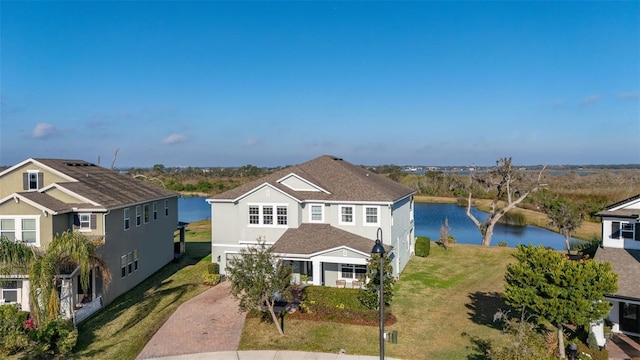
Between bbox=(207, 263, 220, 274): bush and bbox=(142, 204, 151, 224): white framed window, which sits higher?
bbox=(142, 204, 151, 224): white framed window

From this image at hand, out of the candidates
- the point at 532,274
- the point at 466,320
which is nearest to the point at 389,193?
the point at 466,320

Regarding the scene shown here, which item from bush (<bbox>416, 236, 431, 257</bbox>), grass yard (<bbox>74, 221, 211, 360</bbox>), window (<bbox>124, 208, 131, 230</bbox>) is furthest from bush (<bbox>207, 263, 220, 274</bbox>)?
bush (<bbox>416, 236, 431, 257</bbox>)

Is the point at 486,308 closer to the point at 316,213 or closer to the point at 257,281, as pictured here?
the point at 316,213

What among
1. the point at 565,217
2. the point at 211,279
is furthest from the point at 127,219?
the point at 565,217

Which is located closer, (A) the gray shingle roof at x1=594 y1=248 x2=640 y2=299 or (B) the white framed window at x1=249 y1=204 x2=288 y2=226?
(A) the gray shingle roof at x1=594 y1=248 x2=640 y2=299

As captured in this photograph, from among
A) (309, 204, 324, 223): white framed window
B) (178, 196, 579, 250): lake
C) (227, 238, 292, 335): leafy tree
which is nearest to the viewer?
(227, 238, 292, 335): leafy tree

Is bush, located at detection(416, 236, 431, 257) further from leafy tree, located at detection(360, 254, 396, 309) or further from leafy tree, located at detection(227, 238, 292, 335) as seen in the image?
leafy tree, located at detection(227, 238, 292, 335)

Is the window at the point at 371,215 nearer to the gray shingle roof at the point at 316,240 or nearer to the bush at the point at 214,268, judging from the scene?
the gray shingle roof at the point at 316,240
